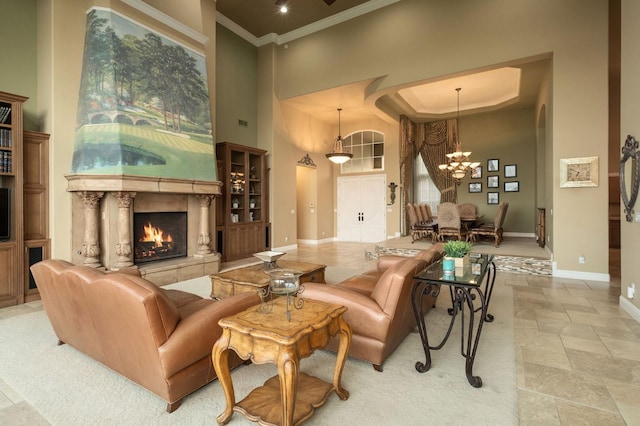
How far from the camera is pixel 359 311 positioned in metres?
2.56

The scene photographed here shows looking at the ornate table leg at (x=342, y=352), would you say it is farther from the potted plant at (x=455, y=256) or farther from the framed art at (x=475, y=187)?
the framed art at (x=475, y=187)

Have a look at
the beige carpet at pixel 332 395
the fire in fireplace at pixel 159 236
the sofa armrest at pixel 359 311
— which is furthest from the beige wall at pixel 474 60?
the sofa armrest at pixel 359 311

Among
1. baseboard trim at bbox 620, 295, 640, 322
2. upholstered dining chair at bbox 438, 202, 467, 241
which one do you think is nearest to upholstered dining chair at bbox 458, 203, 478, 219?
upholstered dining chair at bbox 438, 202, 467, 241

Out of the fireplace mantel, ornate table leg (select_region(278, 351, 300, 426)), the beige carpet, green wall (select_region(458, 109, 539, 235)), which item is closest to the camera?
ornate table leg (select_region(278, 351, 300, 426))

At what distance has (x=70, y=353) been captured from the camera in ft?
9.50

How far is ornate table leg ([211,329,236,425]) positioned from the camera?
1.89 m

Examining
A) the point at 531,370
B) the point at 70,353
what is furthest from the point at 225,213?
the point at 531,370

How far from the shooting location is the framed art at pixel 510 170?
34.7ft

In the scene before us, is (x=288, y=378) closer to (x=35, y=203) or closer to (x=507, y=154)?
(x=35, y=203)

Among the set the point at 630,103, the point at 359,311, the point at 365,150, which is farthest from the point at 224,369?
the point at 365,150

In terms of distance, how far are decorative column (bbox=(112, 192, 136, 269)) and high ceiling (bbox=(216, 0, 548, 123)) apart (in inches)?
206

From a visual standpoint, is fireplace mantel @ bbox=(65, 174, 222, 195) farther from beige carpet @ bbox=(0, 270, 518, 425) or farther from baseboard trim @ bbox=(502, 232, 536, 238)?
baseboard trim @ bbox=(502, 232, 536, 238)

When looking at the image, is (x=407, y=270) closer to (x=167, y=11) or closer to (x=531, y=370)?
(x=531, y=370)

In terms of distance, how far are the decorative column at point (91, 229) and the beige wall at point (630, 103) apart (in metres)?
7.24
